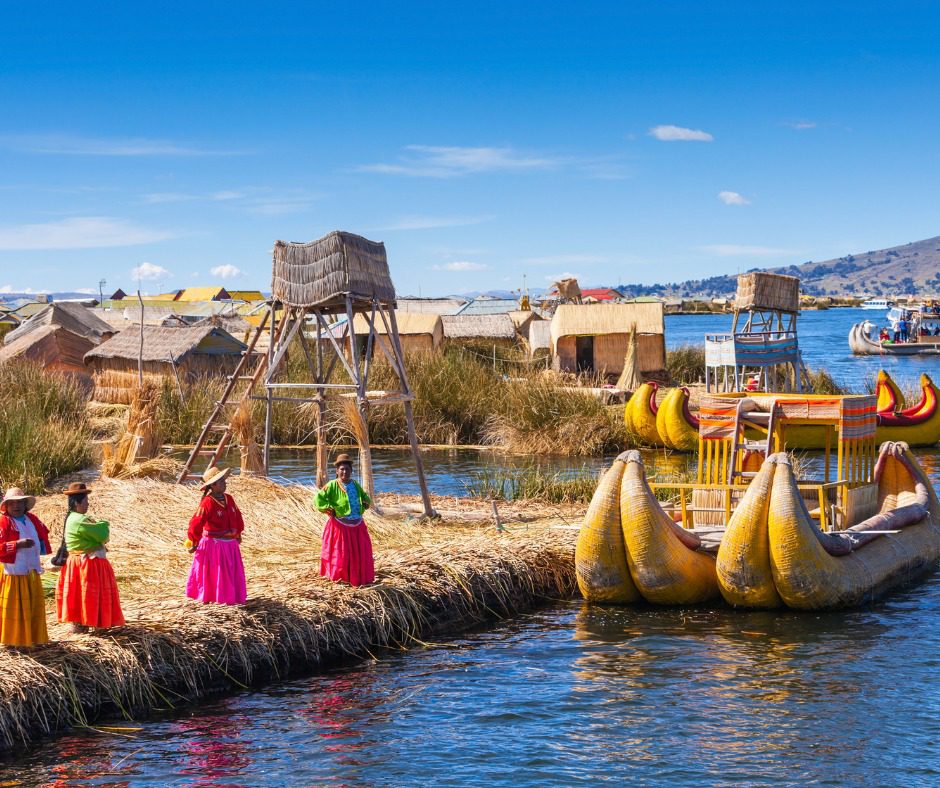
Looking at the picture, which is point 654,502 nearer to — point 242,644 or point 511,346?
point 242,644

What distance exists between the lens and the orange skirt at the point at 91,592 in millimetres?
8141

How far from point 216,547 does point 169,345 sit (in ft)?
70.5

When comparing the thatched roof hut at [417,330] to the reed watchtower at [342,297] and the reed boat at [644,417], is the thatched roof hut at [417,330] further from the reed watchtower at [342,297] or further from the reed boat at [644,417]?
the reed watchtower at [342,297]

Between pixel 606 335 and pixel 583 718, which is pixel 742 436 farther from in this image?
pixel 606 335

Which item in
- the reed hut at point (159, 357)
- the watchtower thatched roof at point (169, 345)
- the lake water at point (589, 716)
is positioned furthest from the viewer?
the watchtower thatched roof at point (169, 345)

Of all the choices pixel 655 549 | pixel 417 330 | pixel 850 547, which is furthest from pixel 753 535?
pixel 417 330

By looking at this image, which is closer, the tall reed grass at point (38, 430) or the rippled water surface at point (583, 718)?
the rippled water surface at point (583, 718)

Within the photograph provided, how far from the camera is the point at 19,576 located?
780 cm

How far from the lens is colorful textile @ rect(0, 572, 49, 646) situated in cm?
780

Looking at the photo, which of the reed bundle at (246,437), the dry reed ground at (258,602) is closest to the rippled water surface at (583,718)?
the dry reed ground at (258,602)

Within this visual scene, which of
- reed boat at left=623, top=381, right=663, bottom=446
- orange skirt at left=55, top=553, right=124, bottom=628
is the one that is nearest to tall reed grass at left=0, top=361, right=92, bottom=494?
orange skirt at left=55, top=553, right=124, bottom=628

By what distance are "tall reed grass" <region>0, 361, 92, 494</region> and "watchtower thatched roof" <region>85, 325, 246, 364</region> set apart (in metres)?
5.11

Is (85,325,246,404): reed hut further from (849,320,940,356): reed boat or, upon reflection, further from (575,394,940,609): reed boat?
(849,320,940,356): reed boat

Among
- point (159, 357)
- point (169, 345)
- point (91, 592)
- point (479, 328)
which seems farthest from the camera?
point (479, 328)
